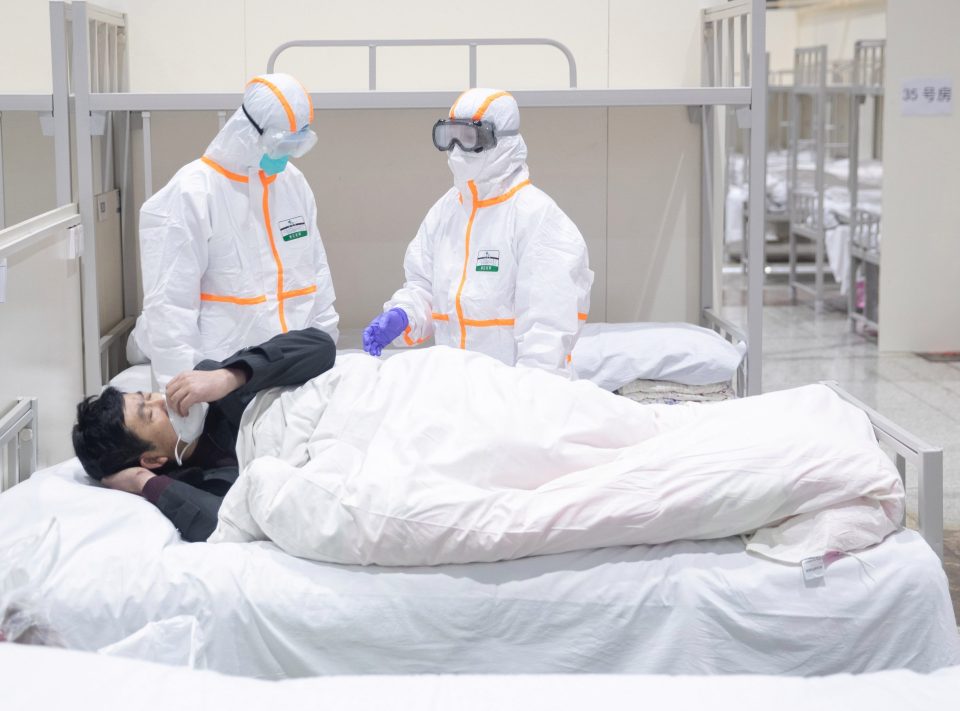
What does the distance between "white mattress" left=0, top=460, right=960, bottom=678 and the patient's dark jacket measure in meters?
0.24

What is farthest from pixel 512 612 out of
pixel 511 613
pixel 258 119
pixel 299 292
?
pixel 258 119

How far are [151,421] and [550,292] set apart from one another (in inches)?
48.8

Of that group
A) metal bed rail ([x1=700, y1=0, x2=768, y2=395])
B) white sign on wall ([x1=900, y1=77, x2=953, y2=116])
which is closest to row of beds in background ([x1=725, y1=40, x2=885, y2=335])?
white sign on wall ([x1=900, y1=77, x2=953, y2=116])

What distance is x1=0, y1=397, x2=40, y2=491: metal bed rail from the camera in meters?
2.73

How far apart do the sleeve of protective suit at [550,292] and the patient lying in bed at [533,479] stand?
0.76 metres

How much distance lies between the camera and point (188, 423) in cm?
267

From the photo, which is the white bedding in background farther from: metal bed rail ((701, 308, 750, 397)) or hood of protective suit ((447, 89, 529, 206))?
hood of protective suit ((447, 89, 529, 206))

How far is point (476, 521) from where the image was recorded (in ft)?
7.46

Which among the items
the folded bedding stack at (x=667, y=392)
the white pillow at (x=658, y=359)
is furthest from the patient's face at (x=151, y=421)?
the folded bedding stack at (x=667, y=392)

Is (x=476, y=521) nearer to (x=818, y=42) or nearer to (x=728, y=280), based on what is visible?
(x=728, y=280)

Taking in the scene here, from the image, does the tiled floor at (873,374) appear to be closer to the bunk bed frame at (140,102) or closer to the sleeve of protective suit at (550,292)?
the bunk bed frame at (140,102)

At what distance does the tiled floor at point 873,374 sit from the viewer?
4977 millimetres

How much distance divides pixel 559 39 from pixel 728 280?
15.7ft

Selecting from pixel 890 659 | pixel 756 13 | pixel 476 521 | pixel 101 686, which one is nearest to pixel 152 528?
pixel 476 521
